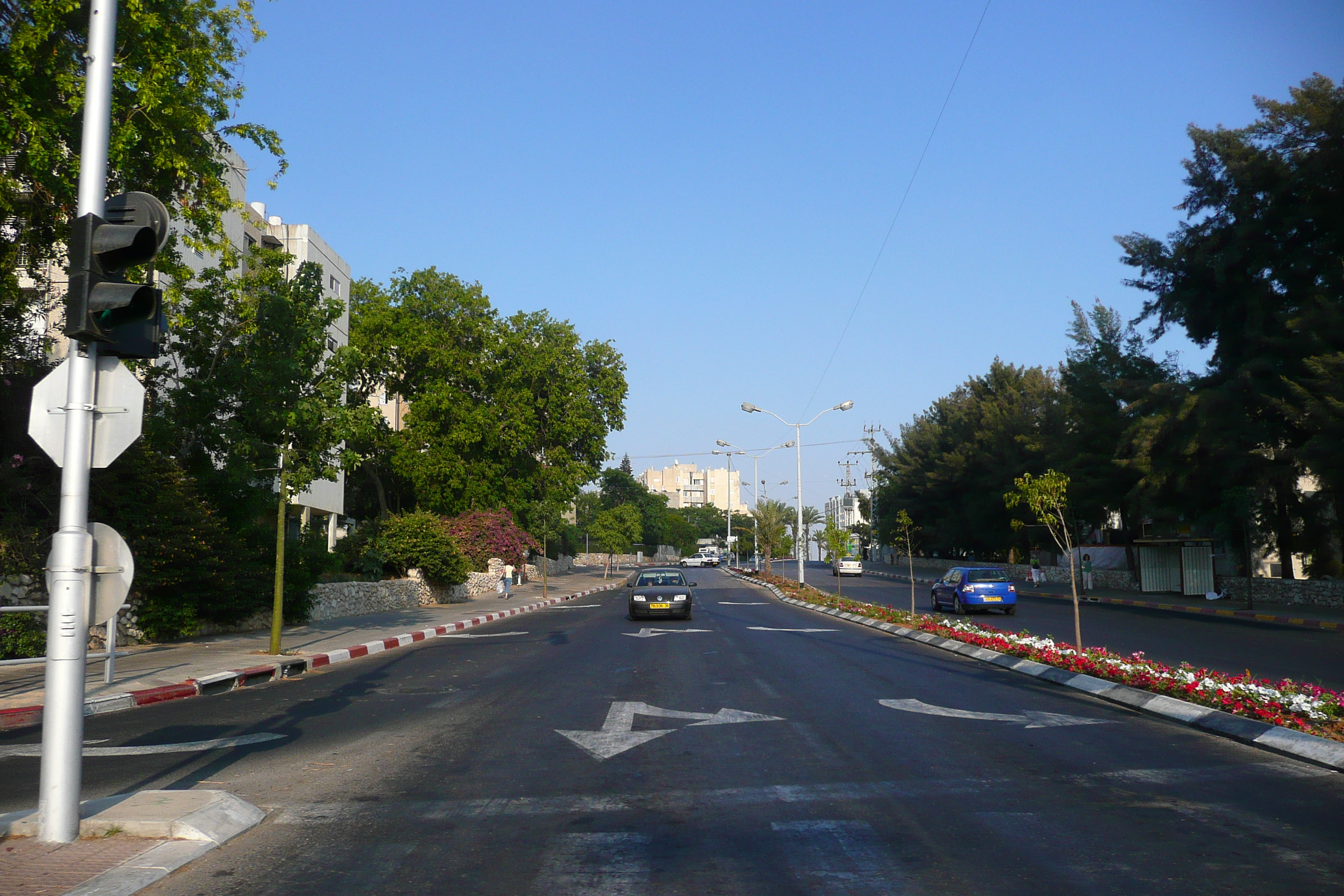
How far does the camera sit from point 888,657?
1505 centimetres

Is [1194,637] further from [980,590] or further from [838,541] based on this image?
[838,541]

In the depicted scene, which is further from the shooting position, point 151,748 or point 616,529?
point 616,529

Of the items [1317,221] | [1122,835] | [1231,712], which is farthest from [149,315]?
[1317,221]

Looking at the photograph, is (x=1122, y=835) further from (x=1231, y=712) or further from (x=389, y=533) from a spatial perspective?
(x=389, y=533)

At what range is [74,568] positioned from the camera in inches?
204

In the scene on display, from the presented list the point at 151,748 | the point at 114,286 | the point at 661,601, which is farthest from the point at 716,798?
the point at 661,601

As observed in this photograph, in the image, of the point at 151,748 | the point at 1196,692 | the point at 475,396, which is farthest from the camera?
the point at 475,396

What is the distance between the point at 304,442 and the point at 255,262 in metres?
4.02

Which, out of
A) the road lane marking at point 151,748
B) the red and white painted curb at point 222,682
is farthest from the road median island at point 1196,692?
the red and white painted curb at point 222,682

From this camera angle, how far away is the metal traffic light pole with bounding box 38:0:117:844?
498 cm

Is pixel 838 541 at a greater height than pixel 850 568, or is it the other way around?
pixel 838 541

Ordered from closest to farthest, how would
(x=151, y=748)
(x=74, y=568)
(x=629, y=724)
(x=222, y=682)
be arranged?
(x=74, y=568) < (x=151, y=748) < (x=629, y=724) < (x=222, y=682)

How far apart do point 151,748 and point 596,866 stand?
5.43 m

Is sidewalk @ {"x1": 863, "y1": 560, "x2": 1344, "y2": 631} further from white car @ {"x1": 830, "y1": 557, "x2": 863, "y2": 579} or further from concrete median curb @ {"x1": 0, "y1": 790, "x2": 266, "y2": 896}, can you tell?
concrete median curb @ {"x1": 0, "y1": 790, "x2": 266, "y2": 896}
